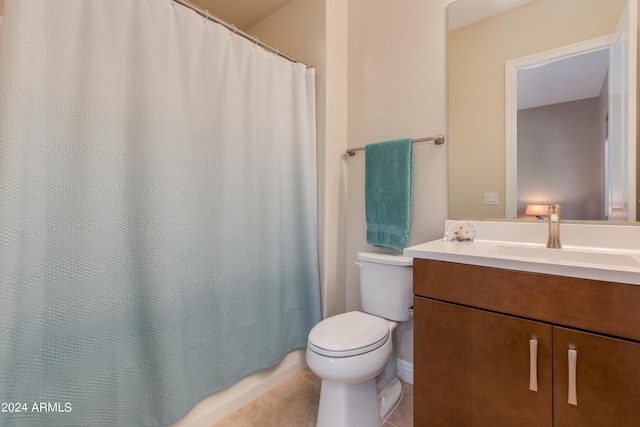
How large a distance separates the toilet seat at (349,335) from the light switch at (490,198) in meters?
0.79

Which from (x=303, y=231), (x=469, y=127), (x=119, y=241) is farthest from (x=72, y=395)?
(x=469, y=127)

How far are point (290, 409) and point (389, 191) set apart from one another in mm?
1270

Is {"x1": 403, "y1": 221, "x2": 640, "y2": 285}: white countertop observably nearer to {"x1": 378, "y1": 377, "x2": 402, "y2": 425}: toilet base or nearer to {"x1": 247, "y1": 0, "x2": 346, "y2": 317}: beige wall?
{"x1": 247, "y1": 0, "x2": 346, "y2": 317}: beige wall

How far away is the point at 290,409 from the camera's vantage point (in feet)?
4.67

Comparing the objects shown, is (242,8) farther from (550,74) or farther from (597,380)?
(597,380)

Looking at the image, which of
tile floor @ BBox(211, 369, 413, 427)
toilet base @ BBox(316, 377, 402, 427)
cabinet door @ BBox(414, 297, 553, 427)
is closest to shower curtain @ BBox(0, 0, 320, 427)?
tile floor @ BBox(211, 369, 413, 427)

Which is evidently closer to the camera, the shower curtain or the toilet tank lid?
the shower curtain

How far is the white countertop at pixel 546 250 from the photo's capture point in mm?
758

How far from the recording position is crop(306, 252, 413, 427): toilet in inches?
45.4

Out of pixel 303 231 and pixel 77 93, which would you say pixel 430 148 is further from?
pixel 77 93

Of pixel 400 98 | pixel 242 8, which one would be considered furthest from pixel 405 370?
pixel 242 8

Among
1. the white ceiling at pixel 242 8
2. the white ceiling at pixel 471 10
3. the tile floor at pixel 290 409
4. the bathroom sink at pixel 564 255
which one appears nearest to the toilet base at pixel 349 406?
the tile floor at pixel 290 409

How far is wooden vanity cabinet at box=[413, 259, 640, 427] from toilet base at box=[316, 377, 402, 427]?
26 cm

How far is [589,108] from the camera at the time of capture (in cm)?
118
